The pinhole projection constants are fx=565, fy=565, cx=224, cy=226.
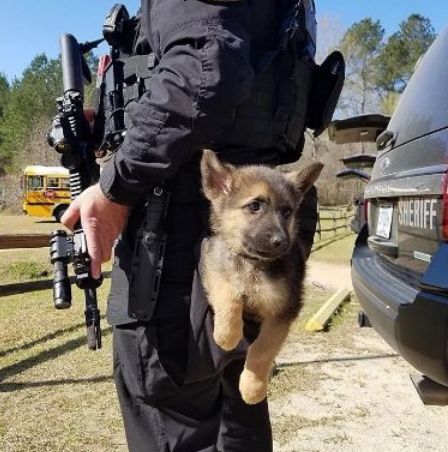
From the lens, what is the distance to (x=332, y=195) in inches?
1361

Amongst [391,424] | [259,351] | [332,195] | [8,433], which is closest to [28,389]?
[8,433]

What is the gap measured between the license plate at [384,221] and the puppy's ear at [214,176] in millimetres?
1517

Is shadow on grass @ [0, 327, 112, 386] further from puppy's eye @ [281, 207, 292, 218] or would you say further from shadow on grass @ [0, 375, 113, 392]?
puppy's eye @ [281, 207, 292, 218]

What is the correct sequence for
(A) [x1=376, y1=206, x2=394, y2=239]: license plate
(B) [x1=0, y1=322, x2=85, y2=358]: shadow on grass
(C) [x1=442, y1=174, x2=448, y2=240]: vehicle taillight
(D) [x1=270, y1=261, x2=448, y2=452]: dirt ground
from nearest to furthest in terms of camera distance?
(C) [x1=442, y1=174, x2=448, y2=240]: vehicle taillight, (A) [x1=376, y1=206, x2=394, y2=239]: license plate, (D) [x1=270, y1=261, x2=448, y2=452]: dirt ground, (B) [x1=0, y1=322, x2=85, y2=358]: shadow on grass

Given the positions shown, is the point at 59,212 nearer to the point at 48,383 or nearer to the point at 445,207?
the point at 445,207

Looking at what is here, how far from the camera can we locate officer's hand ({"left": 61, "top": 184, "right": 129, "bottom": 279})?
6.82 ft

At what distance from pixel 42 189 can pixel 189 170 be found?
35058 mm

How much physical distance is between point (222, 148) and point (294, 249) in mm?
503

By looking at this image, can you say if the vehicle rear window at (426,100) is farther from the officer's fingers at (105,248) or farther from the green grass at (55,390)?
the green grass at (55,390)

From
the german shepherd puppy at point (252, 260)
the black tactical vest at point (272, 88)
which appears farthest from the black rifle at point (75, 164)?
the german shepherd puppy at point (252, 260)

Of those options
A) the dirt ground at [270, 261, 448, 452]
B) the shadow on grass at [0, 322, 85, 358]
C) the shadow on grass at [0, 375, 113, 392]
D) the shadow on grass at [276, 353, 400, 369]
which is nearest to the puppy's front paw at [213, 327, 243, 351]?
the dirt ground at [270, 261, 448, 452]

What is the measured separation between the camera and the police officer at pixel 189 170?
1871 mm

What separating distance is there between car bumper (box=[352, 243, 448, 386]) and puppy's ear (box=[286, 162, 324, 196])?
2.30ft

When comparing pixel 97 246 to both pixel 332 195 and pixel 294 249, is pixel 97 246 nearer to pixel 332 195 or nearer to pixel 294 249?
pixel 294 249
